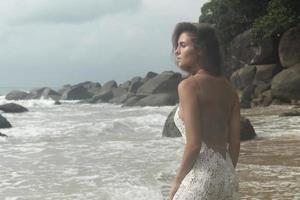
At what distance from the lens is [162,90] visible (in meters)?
36.6

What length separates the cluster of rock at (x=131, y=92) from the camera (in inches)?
1384

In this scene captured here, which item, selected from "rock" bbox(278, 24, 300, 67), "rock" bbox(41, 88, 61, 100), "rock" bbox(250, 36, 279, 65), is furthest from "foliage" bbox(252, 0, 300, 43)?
"rock" bbox(41, 88, 61, 100)

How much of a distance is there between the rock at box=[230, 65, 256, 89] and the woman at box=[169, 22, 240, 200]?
1067 inches

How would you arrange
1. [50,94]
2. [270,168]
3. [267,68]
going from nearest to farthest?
[270,168] < [267,68] < [50,94]

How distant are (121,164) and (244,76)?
20352mm

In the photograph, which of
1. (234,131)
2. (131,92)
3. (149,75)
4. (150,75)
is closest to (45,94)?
(149,75)

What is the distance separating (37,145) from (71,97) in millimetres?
39697

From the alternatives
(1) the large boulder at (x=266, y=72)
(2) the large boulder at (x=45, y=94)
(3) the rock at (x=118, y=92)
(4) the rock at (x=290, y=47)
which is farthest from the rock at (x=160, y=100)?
(2) the large boulder at (x=45, y=94)

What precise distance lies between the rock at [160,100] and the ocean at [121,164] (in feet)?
53.3

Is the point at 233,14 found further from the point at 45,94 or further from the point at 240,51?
the point at 45,94

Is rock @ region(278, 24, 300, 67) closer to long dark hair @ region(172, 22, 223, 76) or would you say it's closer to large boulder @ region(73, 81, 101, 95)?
long dark hair @ region(172, 22, 223, 76)

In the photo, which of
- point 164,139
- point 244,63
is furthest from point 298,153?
point 244,63

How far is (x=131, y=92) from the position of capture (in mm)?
43250

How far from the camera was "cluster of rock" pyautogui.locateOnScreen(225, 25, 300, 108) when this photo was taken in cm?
2461
